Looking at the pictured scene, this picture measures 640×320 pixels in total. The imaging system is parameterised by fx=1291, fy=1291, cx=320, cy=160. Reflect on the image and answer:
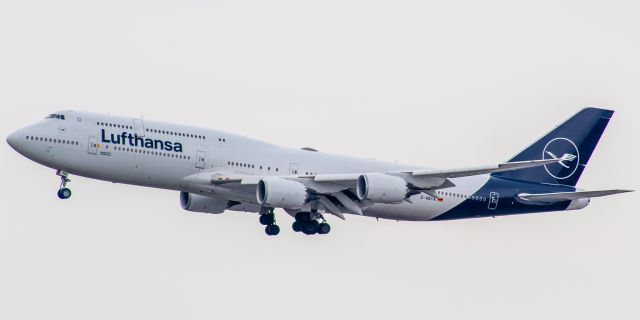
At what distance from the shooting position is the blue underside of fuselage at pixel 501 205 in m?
67.8

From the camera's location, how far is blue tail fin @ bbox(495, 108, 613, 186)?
2766 inches

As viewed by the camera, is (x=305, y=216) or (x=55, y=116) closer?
(x=55, y=116)

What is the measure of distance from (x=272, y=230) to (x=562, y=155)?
55.3 ft

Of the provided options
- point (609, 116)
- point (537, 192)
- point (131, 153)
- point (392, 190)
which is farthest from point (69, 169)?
point (609, 116)

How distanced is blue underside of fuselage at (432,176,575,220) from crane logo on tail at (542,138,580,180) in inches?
82.6

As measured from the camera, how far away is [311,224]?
63750 mm

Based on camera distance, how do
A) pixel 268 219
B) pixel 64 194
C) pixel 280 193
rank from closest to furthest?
pixel 280 193, pixel 64 194, pixel 268 219

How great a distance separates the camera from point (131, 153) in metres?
59.9

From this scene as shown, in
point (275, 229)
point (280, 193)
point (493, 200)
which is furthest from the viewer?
point (493, 200)

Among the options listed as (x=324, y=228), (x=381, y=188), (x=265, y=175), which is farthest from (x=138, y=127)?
(x=381, y=188)

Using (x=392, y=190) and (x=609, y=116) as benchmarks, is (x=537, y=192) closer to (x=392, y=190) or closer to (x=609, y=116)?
(x=609, y=116)

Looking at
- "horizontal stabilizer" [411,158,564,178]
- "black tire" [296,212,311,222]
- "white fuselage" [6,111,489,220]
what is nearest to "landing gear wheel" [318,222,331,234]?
"black tire" [296,212,311,222]

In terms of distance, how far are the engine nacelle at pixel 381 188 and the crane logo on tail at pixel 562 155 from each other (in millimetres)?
13157

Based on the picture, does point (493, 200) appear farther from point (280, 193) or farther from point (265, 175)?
point (280, 193)
